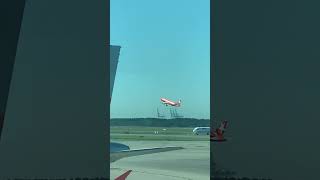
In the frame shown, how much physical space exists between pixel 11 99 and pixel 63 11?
746mm
